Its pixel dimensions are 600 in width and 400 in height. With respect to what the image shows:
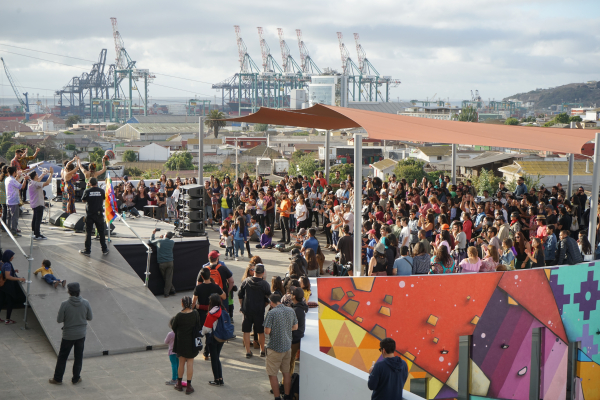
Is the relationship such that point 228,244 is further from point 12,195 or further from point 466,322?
point 466,322

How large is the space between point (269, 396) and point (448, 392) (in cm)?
224

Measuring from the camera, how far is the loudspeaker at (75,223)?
11586 mm

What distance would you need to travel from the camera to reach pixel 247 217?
43.1 ft

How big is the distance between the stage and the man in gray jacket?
2.94 ft

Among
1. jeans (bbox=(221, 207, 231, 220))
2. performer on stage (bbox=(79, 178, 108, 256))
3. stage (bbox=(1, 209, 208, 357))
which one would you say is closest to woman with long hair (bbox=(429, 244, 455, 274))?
stage (bbox=(1, 209, 208, 357))

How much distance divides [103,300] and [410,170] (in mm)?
58440

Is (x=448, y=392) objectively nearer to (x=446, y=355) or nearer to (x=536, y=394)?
(x=446, y=355)

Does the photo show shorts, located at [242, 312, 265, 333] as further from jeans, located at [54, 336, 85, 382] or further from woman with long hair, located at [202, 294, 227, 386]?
jeans, located at [54, 336, 85, 382]

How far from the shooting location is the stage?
772 centimetres

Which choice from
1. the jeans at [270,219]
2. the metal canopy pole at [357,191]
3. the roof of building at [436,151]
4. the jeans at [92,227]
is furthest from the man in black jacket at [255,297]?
the roof of building at [436,151]

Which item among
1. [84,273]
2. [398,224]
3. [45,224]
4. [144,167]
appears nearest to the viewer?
[84,273]

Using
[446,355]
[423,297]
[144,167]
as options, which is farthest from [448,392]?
[144,167]

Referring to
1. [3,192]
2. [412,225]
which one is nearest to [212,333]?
[412,225]

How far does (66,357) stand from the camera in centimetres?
641
